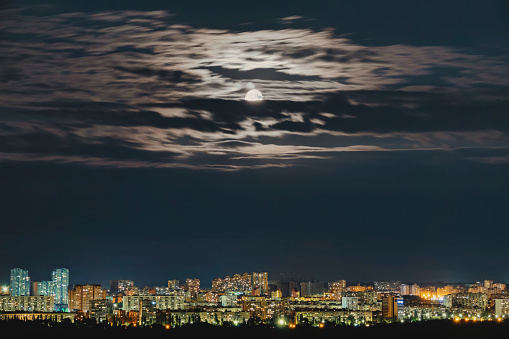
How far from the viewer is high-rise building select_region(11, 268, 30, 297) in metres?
81.4

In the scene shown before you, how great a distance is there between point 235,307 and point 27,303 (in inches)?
563

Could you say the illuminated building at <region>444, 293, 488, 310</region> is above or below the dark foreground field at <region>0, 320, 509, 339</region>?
above

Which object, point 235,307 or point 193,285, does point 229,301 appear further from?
point 193,285

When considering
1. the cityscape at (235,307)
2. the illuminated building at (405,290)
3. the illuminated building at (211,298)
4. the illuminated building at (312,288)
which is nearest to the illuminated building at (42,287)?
the cityscape at (235,307)

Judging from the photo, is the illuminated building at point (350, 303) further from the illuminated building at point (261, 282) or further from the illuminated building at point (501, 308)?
the illuminated building at point (261, 282)

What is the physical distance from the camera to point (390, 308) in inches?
2601

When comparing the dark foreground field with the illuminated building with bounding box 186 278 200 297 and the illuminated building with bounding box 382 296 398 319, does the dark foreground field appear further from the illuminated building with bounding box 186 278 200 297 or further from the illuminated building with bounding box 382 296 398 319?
the illuminated building with bounding box 186 278 200 297

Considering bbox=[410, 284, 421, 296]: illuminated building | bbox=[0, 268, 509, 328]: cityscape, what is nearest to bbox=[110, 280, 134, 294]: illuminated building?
bbox=[0, 268, 509, 328]: cityscape

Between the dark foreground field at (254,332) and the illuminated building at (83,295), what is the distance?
2763 cm

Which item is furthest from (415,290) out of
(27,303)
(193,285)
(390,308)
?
(27,303)

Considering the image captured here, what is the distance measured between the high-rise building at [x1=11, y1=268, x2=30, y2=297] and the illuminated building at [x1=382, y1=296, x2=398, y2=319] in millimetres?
31063

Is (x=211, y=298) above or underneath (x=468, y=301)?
above

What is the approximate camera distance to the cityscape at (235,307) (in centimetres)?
5824

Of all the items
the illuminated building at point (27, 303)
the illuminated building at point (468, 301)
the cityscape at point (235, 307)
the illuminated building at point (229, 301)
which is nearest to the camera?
the cityscape at point (235, 307)
